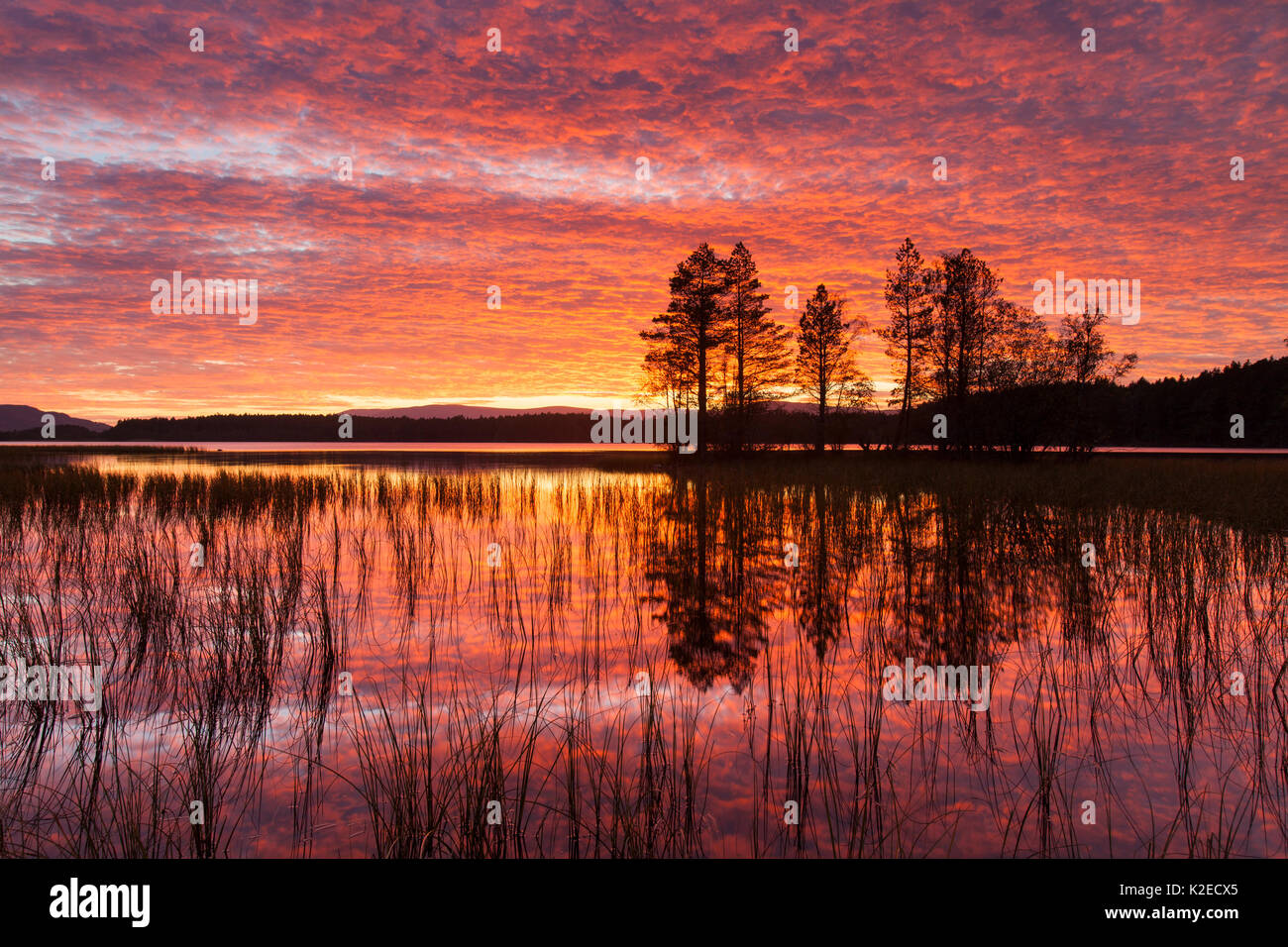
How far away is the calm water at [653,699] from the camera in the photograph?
3576 millimetres

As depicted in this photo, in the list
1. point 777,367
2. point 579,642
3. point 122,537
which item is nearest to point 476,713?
point 579,642

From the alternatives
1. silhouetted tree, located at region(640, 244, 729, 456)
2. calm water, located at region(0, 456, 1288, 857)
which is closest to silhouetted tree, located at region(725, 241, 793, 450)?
silhouetted tree, located at region(640, 244, 729, 456)

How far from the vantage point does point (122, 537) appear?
509 inches

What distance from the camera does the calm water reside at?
11.7 ft

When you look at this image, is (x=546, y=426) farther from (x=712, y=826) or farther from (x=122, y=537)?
(x=712, y=826)

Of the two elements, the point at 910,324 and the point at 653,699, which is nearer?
the point at 653,699

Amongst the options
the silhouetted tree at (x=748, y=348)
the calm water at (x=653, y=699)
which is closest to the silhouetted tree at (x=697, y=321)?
the silhouetted tree at (x=748, y=348)

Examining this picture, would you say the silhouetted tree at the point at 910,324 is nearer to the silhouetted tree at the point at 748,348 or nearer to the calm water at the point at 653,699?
the silhouetted tree at the point at 748,348

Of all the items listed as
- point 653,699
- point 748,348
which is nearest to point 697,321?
point 748,348

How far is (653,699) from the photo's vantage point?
4.85m

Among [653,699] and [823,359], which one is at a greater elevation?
[823,359]

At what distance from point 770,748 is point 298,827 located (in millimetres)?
3042

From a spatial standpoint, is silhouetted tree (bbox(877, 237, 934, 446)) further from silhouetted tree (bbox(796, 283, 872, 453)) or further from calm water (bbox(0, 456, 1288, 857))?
calm water (bbox(0, 456, 1288, 857))

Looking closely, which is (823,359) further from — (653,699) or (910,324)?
(653,699)
